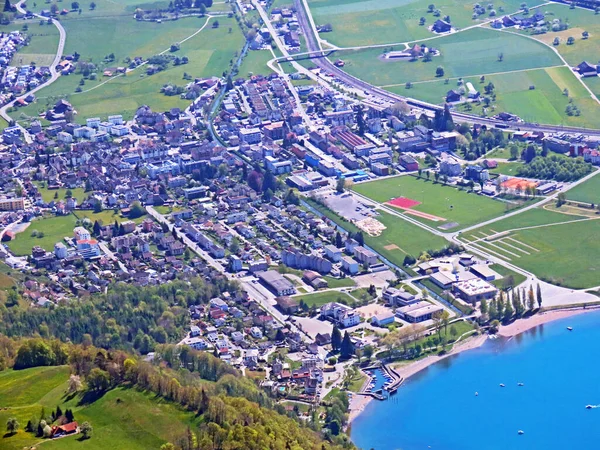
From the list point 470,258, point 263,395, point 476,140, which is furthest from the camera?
point 476,140

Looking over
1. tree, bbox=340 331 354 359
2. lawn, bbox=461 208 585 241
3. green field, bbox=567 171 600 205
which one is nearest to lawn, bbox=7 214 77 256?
tree, bbox=340 331 354 359

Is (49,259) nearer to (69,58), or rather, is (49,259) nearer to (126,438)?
(126,438)

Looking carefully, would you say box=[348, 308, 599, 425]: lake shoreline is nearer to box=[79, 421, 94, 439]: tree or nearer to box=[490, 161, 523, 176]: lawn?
box=[79, 421, 94, 439]: tree

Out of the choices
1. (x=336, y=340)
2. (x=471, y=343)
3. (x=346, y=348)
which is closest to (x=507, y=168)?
(x=471, y=343)

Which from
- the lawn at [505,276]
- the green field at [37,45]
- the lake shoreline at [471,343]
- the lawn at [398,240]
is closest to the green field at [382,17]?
the green field at [37,45]

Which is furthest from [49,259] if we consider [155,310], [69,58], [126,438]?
[69,58]

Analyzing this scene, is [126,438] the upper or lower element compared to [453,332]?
upper

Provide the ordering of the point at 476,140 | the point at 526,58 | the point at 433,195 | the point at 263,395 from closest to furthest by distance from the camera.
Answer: the point at 263,395 → the point at 433,195 → the point at 476,140 → the point at 526,58
